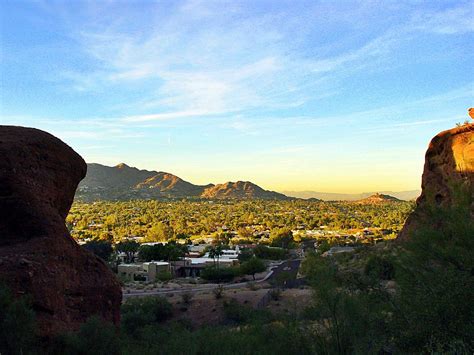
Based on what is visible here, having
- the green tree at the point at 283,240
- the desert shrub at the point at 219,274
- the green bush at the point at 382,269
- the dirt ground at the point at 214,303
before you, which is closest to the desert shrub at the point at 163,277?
the desert shrub at the point at 219,274

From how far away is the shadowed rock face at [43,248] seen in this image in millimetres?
12531

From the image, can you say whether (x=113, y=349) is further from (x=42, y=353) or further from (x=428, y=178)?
(x=428, y=178)

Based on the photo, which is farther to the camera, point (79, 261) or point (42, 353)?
point (79, 261)

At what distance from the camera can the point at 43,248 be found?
1379 cm

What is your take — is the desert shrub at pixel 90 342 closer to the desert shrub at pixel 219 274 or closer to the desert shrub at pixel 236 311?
the desert shrub at pixel 236 311

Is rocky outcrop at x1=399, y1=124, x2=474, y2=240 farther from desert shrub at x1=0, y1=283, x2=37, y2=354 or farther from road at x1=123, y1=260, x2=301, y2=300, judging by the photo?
desert shrub at x1=0, y1=283, x2=37, y2=354

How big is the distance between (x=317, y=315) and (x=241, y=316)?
61.3 ft

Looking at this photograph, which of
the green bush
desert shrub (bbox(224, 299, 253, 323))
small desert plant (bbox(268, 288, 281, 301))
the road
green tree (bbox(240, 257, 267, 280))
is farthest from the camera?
green tree (bbox(240, 257, 267, 280))

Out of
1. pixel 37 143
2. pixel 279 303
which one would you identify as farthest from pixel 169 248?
pixel 37 143

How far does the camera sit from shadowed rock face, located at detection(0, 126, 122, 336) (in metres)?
12.5

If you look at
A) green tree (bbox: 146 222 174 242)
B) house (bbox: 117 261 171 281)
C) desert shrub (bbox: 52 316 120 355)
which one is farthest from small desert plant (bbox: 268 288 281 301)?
green tree (bbox: 146 222 174 242)

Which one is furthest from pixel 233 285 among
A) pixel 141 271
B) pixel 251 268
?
pixel 141 271

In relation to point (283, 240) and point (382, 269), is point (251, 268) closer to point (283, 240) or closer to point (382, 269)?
point (382, 269)

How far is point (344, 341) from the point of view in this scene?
11688mm
